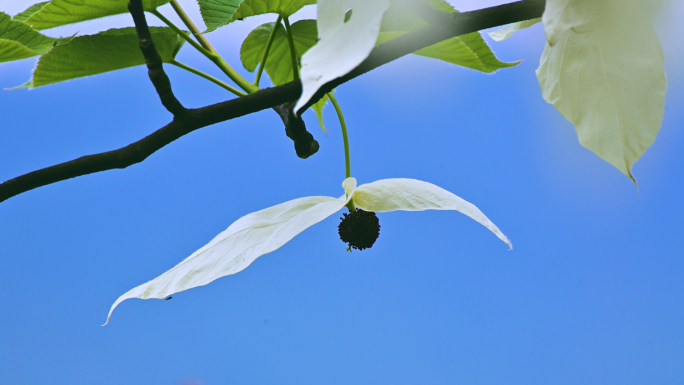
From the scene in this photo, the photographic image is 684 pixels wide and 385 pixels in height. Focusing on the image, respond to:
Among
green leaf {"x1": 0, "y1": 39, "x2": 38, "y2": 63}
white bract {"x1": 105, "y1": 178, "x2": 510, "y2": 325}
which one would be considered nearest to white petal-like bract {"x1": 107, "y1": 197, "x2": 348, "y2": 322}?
white bract {"x1": 105, "y1": 178, "x2": 510, "y2": 325}

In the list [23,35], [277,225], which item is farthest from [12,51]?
[277,225]

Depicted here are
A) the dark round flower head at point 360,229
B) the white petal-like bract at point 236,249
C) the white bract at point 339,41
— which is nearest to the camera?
the white bract at point 339,41

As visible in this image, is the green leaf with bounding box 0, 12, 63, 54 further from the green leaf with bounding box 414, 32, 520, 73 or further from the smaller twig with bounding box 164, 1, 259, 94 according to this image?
the green leaf with bounding box 414, 32, 520, 73

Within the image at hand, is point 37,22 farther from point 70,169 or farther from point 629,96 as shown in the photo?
point 629,96

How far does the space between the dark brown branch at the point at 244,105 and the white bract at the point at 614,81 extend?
0.9 inches

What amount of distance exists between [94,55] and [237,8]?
76 millimetres

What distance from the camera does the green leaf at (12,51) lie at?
0.59 feet

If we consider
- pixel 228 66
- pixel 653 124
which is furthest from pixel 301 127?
pixel 653 124

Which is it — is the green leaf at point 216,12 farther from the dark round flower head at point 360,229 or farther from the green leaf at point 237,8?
the dark round flower head at point 360,229

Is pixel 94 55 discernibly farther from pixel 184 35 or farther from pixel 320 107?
pixel 320 107

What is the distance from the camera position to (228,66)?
0.81ft

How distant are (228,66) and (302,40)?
74mm

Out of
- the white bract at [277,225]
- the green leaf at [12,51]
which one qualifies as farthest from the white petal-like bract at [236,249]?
the green leaf at [12,51]

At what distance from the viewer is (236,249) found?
0.20 m
